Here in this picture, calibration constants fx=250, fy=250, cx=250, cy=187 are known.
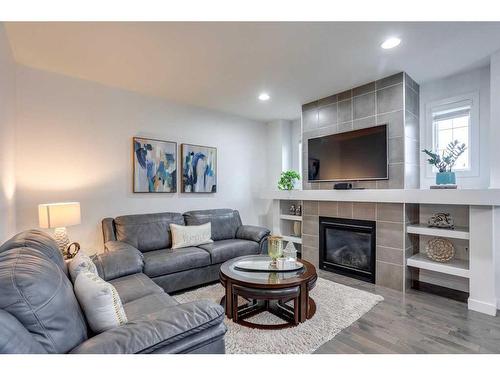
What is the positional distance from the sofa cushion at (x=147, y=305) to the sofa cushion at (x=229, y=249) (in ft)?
4.13

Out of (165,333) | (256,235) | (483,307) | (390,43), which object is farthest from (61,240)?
(483,307)

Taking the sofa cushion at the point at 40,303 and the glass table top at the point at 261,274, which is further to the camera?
the glass table top at the point at 261,274

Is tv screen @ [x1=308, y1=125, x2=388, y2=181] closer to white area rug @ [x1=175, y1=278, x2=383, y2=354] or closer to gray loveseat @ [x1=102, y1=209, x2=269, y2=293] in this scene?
gray loveseat @ [x1=102, y1=209, x2=269, y2=293]

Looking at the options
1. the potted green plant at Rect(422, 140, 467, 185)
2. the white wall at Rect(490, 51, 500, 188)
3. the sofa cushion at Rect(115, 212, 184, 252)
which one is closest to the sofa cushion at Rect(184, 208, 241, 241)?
the sofa cushion at Rect(115, 212, 184, 252)

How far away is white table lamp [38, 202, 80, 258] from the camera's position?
8.00 feet

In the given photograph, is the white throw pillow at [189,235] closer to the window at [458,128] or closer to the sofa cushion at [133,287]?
the sofa cushion at [133,287]

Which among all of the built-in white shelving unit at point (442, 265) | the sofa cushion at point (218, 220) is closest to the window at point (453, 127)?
the built-in white shelving unit at point (442, 265)

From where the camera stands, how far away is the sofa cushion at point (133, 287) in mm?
1823

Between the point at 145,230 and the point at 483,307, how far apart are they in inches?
144

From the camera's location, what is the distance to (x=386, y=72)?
290cm

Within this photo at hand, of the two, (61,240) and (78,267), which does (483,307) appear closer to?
(78,267)

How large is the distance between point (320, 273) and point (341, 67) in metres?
2.63

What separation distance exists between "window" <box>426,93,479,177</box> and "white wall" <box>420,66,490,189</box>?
0.14ft
